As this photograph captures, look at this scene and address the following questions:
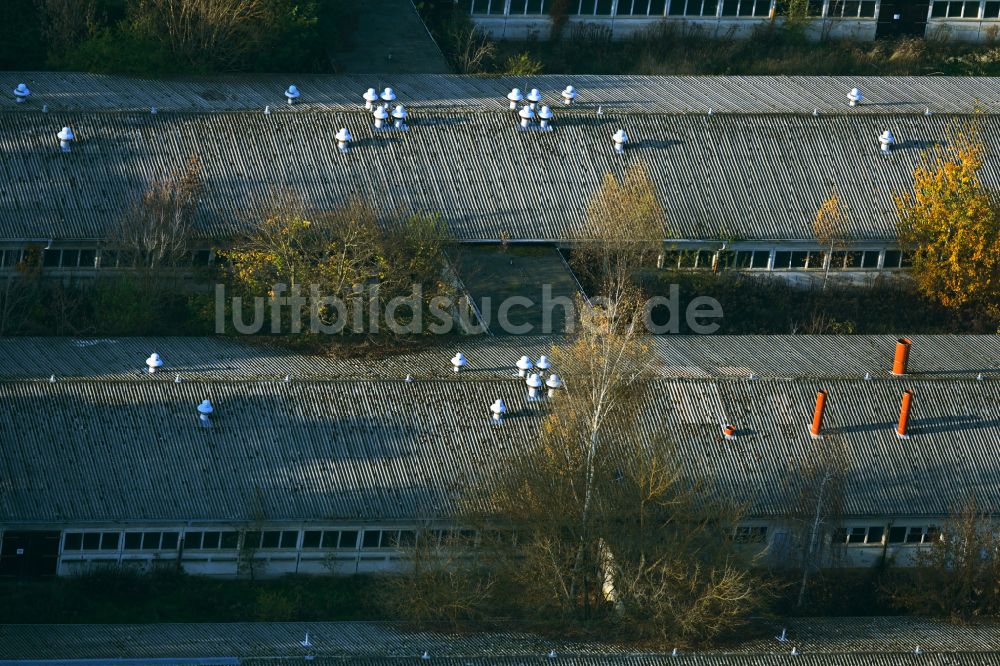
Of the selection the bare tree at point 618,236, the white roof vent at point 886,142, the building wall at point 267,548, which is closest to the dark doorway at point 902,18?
the white roof vent at point 886,142

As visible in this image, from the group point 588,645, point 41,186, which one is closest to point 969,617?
point 588,645

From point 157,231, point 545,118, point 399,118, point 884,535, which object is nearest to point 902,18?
point 545,118

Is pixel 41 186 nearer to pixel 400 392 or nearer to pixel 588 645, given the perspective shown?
pixel 400 392

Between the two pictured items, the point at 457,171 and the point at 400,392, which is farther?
the point at 457,171

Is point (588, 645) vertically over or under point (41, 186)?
under

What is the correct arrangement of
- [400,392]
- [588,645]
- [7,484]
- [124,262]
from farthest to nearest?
[124,262] < [400,392] < [7,484] < [588,645]

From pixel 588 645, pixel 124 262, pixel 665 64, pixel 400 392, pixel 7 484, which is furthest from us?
pixel 665 64

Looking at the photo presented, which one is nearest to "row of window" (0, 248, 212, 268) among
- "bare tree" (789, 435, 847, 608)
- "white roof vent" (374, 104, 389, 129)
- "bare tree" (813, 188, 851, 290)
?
"white roof vent" (374, 104, 389, 129)

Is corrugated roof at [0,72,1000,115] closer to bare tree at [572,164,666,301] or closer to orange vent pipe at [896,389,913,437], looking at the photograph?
bare tree at [572,164,666,301]
